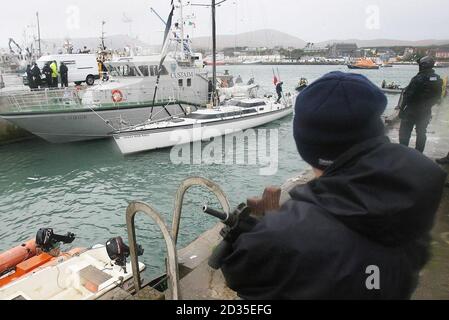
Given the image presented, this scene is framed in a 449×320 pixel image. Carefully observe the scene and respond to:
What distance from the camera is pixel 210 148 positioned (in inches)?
650

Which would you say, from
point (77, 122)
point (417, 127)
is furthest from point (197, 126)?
point (417, 127)

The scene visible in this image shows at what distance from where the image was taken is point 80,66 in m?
25.7

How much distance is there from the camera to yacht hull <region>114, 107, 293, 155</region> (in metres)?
14.9

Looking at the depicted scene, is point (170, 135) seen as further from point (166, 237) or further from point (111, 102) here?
point (166, 237)

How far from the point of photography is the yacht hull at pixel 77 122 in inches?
635

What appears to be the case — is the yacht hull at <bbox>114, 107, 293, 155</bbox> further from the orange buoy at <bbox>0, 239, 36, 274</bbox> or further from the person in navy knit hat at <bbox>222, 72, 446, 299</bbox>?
the person in navy knit hat at <bbox>222, 72, 446, 299</bbox>

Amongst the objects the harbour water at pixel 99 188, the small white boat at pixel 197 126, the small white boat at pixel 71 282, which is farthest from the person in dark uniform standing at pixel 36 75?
the small white boat at pixel 71 282

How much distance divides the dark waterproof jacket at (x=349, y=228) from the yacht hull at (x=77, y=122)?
53.7 ft

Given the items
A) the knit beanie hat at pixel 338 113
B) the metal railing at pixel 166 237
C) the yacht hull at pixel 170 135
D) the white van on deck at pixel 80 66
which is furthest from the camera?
the white van on deck at pixel 80 66

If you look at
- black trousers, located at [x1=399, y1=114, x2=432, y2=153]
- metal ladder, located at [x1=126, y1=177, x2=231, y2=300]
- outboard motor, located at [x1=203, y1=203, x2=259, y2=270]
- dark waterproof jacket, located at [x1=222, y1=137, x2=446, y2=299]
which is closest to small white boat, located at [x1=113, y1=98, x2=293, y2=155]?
black trousers, located at [x1=399, y1=114, x2=432, y2=153]

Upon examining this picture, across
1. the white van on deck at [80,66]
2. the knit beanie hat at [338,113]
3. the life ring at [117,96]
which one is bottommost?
the knit beanie hat at [338,113]

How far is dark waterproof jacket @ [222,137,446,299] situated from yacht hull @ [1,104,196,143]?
16362 millimetres

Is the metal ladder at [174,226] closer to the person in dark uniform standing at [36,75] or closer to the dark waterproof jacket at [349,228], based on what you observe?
the dark waterproof jacket at [349,228]
